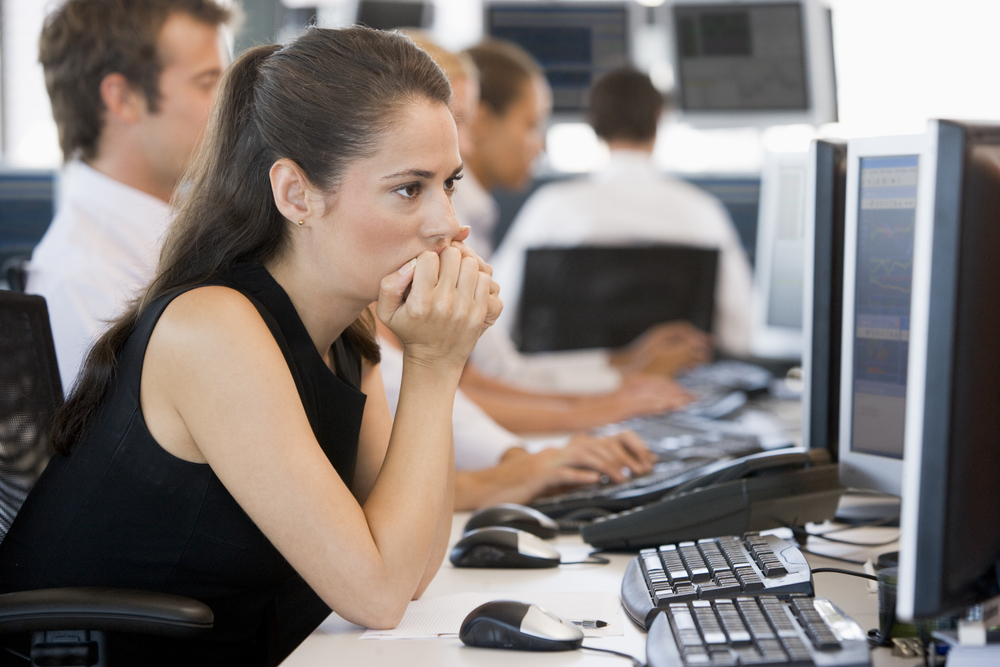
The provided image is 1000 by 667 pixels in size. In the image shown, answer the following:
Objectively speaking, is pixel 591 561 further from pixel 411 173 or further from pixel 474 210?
pixel 474 210

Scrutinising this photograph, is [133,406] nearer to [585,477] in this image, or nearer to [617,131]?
[585,477]

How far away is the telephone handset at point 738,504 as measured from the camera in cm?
113

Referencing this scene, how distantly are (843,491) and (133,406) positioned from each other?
869mm

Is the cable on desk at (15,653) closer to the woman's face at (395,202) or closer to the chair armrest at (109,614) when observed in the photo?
the chair armrest at (109,614)

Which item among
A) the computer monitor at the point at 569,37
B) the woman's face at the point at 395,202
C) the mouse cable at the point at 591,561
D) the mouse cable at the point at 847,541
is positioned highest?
the computer monitor at the point at 569,37

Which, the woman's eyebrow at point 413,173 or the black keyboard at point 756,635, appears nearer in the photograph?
the black keyboard at point 756,635

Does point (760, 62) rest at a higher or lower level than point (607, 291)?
higher

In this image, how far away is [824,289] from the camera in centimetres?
123

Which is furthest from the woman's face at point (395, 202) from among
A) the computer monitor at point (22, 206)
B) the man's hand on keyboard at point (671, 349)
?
the computer monitor at point (22, 206)

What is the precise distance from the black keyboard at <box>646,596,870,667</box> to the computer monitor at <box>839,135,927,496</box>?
357mm

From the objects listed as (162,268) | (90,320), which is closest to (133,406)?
(162,268)

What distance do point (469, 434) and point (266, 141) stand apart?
2.32ft

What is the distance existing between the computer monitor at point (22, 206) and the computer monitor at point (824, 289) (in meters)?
3.49

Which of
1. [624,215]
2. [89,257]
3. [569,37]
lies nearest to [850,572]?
[89,257]
